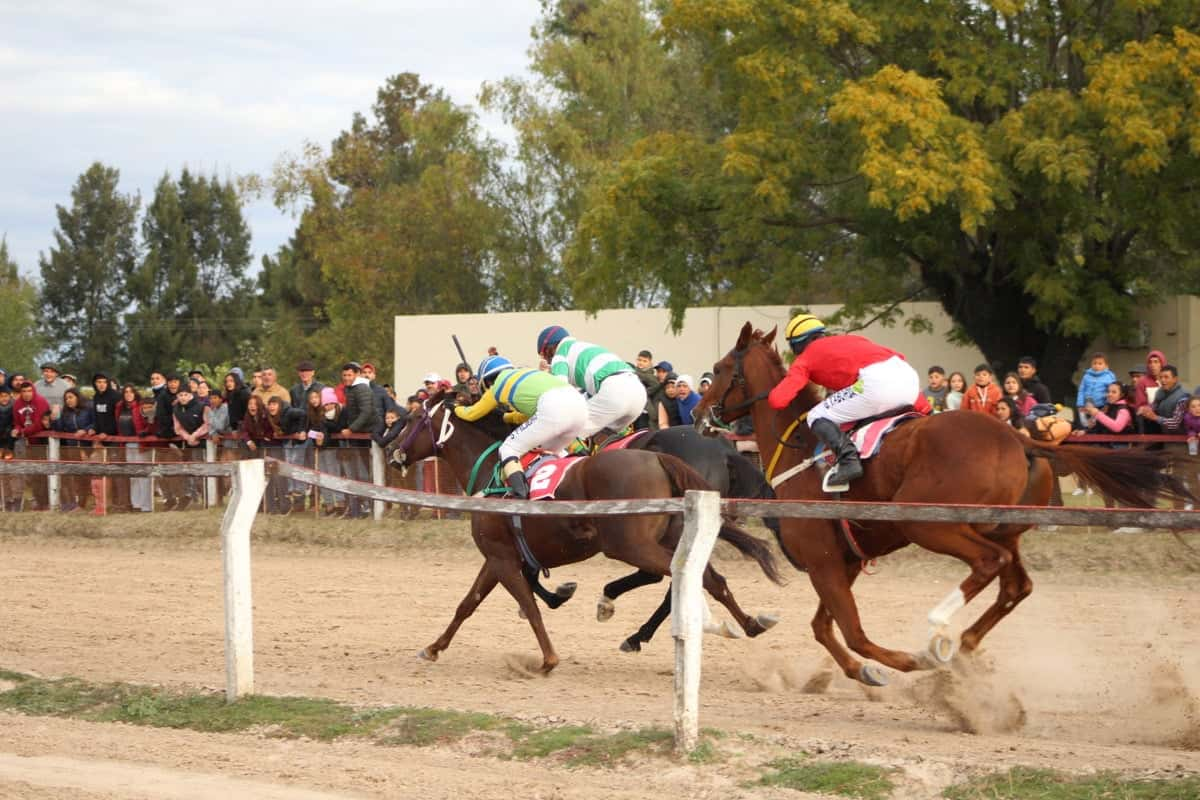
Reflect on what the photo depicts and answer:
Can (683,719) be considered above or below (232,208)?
below

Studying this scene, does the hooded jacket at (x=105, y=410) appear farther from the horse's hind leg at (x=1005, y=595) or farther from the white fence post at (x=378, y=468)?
the horse's hind leg at (x=1005, y=595)

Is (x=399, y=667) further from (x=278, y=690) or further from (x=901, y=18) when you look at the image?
(x=901, y=18)

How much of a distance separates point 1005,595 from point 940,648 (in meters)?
0.84

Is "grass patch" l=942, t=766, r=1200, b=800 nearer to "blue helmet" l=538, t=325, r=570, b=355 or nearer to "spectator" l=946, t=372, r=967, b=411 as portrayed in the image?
"blue helmet" l=538, t=325, r=570, b=355

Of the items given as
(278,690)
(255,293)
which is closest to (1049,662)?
(278,690)

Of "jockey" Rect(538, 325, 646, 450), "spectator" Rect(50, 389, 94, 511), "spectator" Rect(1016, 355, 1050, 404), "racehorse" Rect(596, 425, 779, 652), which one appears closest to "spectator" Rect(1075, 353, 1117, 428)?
"spectator" Rect(1016, 355, 1050, 404)

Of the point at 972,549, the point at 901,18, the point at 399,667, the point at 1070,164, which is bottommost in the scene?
the point at 399,667

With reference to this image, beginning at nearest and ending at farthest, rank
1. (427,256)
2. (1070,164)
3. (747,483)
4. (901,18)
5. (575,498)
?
(575,498), (747,483), (1070,164), (901,18), (427,256)

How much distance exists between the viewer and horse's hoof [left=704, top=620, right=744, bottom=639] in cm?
883

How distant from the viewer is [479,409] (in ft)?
33.8

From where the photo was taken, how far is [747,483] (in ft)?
34.4

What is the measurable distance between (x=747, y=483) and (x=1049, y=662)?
2307 mm

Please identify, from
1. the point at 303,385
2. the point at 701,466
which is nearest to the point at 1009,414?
the point at 701,466

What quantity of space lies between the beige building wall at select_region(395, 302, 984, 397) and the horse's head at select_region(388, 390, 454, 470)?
15790mm
